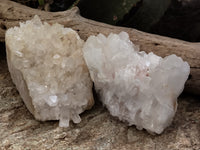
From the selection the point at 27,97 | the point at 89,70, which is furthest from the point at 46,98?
the point at 89,70

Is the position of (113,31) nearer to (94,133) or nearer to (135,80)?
(135,80)

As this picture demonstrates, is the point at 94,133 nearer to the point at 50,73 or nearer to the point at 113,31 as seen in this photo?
the point at 50,73

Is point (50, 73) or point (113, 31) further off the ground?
point (113, 31)

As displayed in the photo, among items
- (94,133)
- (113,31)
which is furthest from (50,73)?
(113,31)

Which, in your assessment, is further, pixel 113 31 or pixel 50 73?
pixel 113 31

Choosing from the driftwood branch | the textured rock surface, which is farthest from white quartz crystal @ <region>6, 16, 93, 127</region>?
the driftwood branch

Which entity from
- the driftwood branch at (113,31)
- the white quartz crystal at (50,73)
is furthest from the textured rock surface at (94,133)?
the driftwood branch at (113,31)

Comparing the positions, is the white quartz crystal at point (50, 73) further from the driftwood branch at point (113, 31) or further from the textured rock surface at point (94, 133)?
the driftwood branch at point (113, 31)

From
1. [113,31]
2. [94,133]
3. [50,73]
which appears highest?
[113,31]
